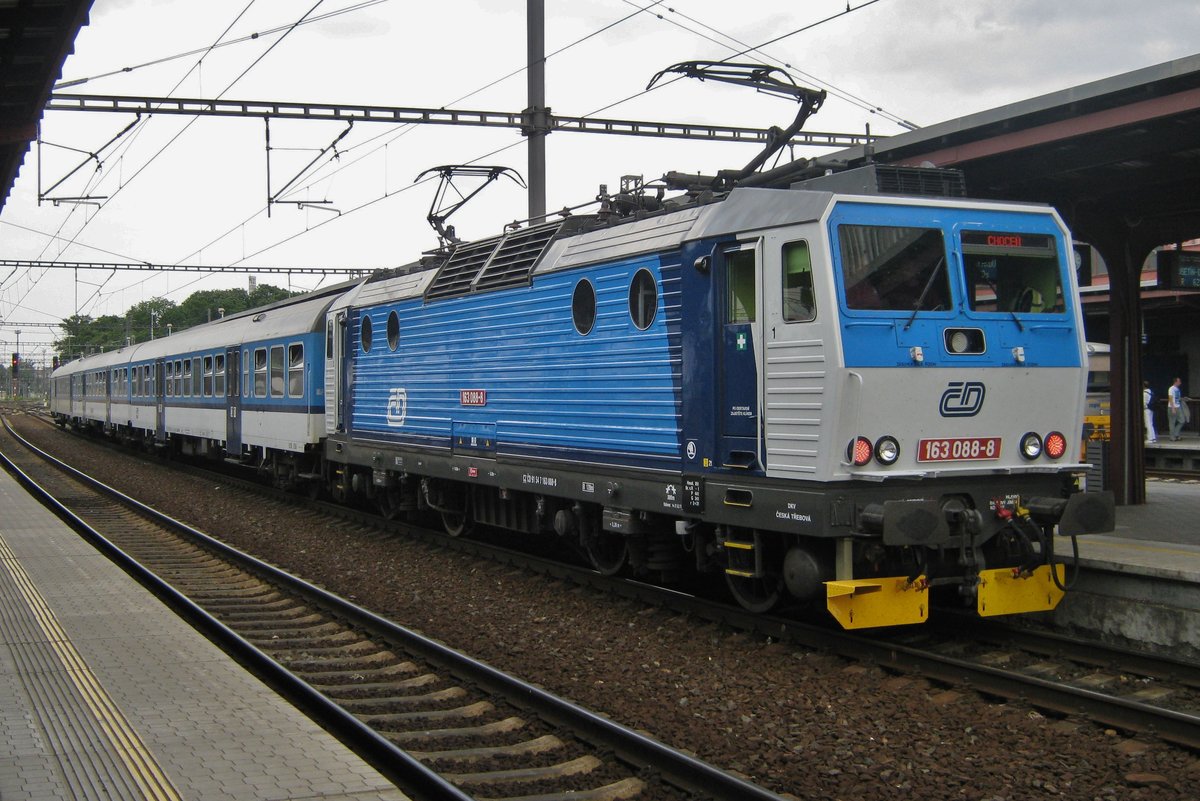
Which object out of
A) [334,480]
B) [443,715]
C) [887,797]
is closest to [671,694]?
[443,715]

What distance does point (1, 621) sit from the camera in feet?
31.2

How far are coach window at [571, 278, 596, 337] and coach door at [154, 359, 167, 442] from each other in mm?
22672

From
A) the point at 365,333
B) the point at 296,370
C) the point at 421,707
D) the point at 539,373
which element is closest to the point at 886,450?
the point at 421,707

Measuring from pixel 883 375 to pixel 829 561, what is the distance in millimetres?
1420

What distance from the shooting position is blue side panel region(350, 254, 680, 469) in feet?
32.0

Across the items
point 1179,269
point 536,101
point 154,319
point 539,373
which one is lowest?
point 539,373

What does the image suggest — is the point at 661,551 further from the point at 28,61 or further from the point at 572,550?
the point at 28,61

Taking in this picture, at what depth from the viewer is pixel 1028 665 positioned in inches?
325

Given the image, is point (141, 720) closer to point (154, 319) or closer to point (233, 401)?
point (233, 401)

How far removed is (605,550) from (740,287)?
3889 mm

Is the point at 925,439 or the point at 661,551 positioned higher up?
the point at 925,439

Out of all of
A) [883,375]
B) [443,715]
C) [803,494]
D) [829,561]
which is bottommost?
[443,715]

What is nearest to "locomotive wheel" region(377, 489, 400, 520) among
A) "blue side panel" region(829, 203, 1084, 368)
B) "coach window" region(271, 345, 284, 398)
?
"coach window" region(271, 345, 284, 398)

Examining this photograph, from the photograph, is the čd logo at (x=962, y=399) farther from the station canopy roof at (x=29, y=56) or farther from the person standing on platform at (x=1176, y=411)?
the person standing on platform at (x=1176, y=411)
